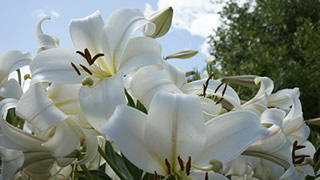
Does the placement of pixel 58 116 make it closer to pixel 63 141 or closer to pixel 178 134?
pixel 63 141

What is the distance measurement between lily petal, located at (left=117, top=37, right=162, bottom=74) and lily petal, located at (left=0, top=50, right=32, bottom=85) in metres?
0.19

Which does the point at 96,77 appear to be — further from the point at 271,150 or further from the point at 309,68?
the point at 309,68

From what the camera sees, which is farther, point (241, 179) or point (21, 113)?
point (241, 179)

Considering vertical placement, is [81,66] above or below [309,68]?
above

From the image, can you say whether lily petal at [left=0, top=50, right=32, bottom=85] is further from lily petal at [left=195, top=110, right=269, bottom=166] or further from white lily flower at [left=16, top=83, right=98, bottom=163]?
lily petal at [left=195, top=110, right=269, bottom=166]

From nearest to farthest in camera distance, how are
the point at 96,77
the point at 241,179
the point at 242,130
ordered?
the point at 242,130 < the point at 96,77 < the point at 241,179

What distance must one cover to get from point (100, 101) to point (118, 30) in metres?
0.12

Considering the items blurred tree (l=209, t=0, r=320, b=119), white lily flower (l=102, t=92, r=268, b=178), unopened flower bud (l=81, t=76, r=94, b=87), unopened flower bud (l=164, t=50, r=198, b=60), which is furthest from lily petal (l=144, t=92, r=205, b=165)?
blurred tree (l=209, t=0, r=320, b=119)

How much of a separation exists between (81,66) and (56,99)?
0.06 metres

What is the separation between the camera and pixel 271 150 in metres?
0.52

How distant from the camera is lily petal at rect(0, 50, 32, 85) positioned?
62cm

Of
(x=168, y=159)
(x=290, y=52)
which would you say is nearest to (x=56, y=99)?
(x=168, y=159)

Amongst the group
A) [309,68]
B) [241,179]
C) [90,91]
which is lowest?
[309,68]

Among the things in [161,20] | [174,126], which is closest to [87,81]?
[174,126]
